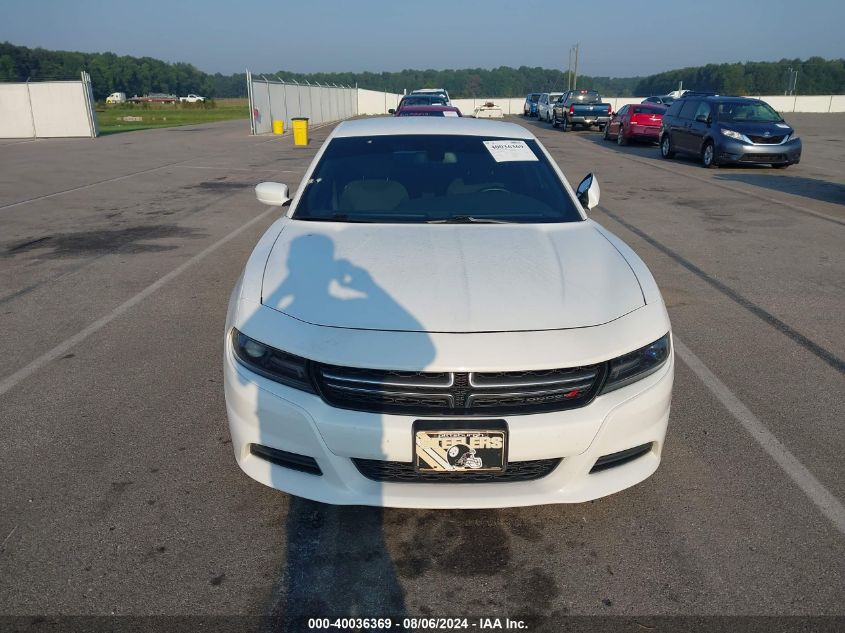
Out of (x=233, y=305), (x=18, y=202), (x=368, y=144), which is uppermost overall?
(x=368, y=144)

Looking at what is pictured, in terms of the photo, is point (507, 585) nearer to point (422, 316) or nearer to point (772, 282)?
point (422, 316)

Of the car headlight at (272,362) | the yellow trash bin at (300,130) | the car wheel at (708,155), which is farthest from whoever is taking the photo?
the yellow trash bin at (300,130)

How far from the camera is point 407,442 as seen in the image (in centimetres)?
248

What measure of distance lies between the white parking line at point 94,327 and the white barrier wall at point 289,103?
24751 millimetres

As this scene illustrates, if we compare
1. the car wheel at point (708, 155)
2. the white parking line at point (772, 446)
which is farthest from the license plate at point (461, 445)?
the car wheel at point (708, 155)

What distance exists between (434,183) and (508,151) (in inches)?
23.8

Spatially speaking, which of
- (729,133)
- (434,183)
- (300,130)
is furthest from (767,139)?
(300,130)

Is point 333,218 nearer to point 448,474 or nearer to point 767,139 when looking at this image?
point 448,474

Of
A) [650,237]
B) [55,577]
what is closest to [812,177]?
[650,237]

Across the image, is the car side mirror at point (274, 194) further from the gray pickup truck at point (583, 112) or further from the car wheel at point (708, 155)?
the gray pickup truck at point (583, 112)

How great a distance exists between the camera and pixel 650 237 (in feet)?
29.7

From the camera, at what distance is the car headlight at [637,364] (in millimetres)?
2645

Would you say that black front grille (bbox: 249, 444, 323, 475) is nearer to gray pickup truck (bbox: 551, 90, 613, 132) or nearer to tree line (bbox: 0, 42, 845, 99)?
gray pickup truck (bbox: 551, 90, 613, 132)

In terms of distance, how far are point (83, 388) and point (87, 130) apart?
30371 millimetres
